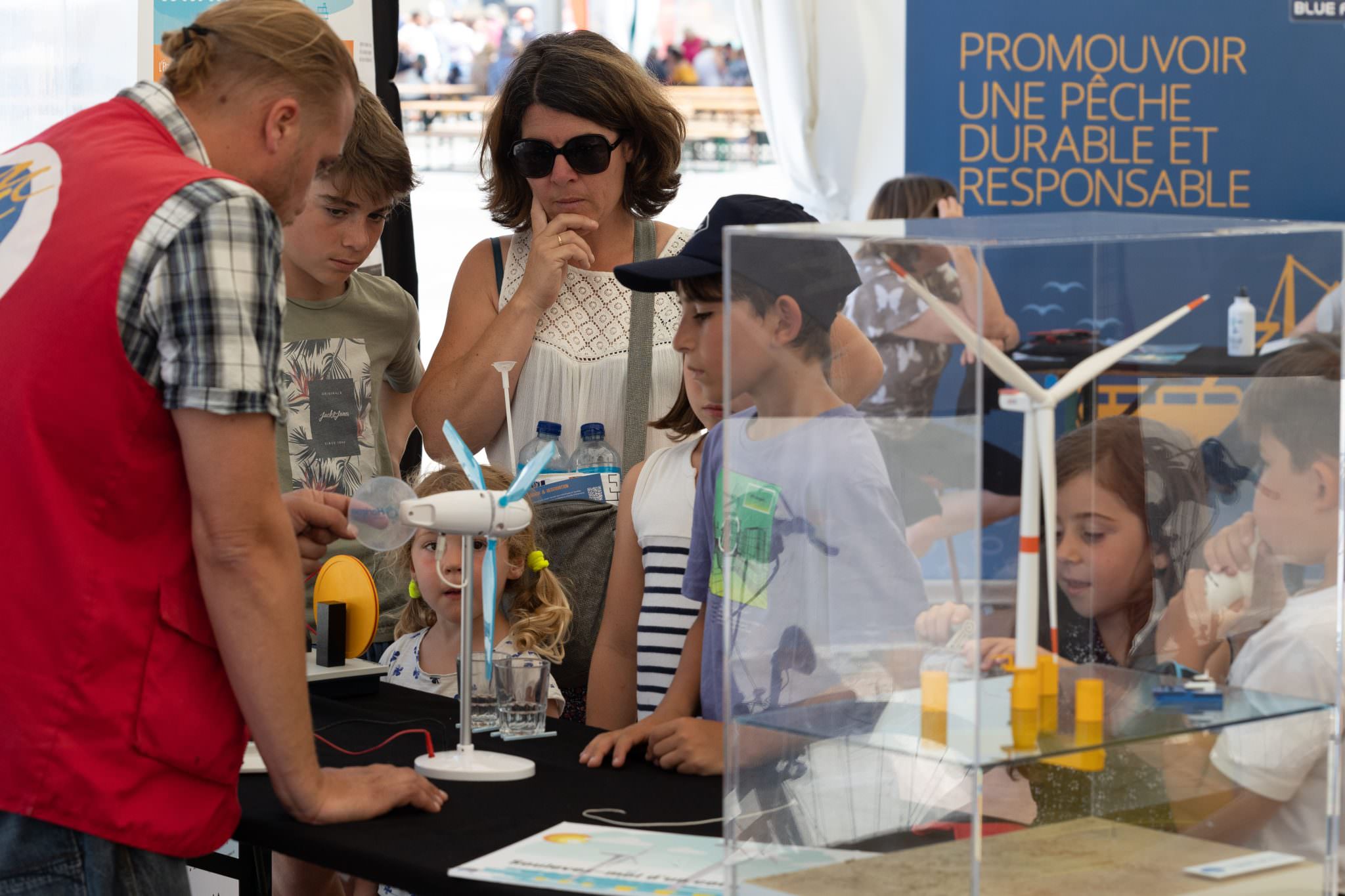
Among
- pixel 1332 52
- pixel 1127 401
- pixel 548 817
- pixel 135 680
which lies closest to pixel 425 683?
pixel 548 817

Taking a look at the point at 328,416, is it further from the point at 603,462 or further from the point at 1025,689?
the point at 1025,689

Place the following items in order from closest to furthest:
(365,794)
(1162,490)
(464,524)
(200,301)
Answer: (200,301) → (1162,490) → (365,794) → (464,524)

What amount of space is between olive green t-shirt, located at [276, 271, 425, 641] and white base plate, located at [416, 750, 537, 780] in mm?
874

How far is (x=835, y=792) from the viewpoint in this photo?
142 centimetres

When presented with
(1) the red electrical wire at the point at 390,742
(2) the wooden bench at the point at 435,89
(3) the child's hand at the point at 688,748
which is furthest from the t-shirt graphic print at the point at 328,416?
(2) the wooden bench at the point at 435,89

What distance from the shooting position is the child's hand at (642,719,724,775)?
187 centimetres

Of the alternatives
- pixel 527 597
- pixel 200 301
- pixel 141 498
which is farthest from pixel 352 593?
pixel 200 301

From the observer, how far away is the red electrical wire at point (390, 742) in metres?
1.93

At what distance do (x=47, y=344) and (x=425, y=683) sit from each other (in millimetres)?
1217

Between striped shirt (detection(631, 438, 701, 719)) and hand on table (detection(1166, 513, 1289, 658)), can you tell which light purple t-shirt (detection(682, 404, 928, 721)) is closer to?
hand on table (detection(1166, 513, 1289, 658))

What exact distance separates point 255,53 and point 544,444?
45.8 inches

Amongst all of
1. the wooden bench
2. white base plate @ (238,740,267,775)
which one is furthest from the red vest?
the wooden bench

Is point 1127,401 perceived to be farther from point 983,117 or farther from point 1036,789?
point 983,117

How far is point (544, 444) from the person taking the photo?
263cm
